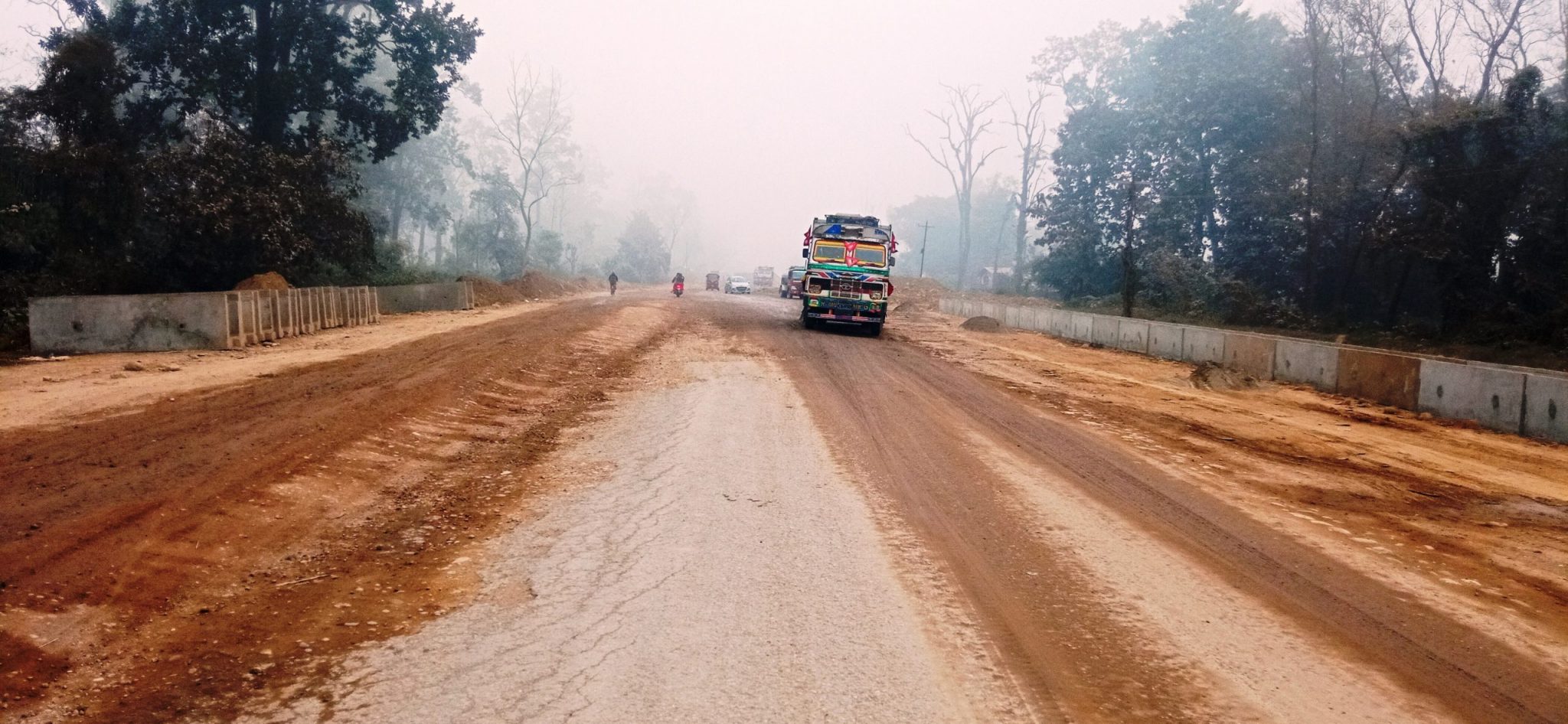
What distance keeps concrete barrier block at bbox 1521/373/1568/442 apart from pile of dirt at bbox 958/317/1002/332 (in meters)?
17.9

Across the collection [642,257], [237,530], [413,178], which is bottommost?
[237,530]

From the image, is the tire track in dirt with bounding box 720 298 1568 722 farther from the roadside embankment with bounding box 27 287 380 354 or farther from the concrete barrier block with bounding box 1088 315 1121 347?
the concrete barrier block with bounding box 1088 315 1121 347

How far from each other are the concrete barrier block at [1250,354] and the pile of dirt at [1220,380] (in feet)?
3.54

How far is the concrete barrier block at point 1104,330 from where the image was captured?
23.6 metres

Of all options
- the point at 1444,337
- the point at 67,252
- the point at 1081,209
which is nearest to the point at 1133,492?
the point at 67,252

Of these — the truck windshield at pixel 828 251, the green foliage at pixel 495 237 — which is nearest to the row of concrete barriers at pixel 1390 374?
the truck windshield at pixel 828 251

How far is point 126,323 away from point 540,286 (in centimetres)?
3368

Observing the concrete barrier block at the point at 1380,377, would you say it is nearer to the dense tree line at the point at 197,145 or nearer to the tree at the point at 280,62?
the dense tree line at the point at 197,145

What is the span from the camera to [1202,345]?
63.7 feet

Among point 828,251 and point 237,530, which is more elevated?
A: point 828,251

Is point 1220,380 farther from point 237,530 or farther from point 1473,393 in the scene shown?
point 237,530

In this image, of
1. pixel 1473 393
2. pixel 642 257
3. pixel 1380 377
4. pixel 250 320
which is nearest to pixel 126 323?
pixel 250 320

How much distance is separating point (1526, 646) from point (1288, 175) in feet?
127

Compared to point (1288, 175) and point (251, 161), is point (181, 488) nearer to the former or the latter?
point (251, 161)
